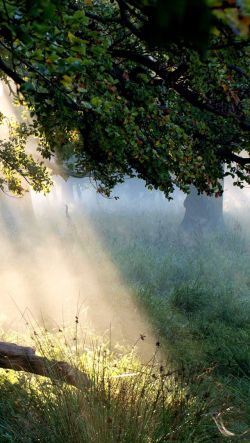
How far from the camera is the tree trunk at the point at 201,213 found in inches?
909

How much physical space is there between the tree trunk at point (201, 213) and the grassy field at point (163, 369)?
5.02 meters

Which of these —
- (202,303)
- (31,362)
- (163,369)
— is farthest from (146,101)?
(202,303)

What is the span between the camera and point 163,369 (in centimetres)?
430

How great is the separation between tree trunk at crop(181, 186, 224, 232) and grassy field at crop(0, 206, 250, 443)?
198 inches

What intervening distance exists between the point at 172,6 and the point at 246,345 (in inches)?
261

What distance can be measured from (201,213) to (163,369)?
1976 centimetres

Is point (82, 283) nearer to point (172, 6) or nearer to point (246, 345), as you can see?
point (246, 345)

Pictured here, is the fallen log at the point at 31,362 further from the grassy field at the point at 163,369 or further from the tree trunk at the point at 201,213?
the tree trunk at the point at 201,213

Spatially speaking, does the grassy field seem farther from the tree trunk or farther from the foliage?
the tree trunk

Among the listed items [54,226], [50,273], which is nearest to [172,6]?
[50,273]

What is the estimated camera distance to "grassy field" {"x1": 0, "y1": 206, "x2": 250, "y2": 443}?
3.17 meters

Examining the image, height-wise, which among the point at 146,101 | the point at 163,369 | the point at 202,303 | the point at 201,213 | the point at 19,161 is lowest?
the point at 163,369

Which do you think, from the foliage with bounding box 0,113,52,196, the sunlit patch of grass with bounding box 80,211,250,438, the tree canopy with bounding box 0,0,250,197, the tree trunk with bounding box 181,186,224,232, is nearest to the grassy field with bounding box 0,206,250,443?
the sunlit patch of grass with bounding box 80,211,250,438

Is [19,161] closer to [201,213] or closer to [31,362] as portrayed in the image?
[31,362]
